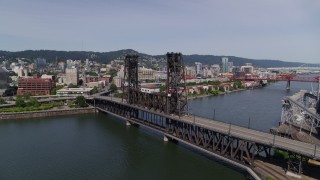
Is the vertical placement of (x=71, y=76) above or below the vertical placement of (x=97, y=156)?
above

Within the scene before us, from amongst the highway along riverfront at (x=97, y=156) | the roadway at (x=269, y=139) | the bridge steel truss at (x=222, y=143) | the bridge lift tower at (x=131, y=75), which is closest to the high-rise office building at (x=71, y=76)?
the bridge lift tower at (x=131, y=75)

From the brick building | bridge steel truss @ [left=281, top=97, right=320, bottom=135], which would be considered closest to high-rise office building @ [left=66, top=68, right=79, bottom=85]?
the brick building

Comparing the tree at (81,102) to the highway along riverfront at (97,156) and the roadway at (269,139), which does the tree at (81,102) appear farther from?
the roadway at (269,139)

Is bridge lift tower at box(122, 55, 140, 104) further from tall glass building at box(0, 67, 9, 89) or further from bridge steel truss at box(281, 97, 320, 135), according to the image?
tall glass building at box(0, 67, 9, 89)

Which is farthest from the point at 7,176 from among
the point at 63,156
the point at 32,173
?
the point at 63,156

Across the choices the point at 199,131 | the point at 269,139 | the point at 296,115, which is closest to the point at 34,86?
the point at 199,131

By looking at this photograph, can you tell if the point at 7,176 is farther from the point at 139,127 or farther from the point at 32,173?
the point at 139,127

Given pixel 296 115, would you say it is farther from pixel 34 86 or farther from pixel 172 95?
pixel 34 86
